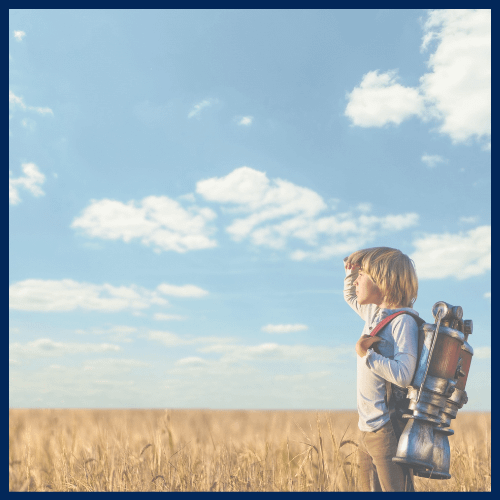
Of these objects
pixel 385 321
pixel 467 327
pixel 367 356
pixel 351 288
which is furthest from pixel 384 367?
pixel 351 288

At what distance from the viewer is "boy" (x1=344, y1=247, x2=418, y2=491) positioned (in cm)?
313

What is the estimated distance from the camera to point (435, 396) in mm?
3062

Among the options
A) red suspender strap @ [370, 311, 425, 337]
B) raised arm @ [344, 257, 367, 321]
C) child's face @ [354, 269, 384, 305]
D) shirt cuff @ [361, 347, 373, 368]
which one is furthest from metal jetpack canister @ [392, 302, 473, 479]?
raised arm @ [344, 257, 367, 321]

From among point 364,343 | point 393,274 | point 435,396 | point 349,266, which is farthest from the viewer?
point 349,266

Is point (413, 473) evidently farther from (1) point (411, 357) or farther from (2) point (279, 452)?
(2) point (279, 452)

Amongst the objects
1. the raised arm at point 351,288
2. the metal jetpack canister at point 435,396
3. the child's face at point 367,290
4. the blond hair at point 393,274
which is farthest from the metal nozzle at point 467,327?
the raised arm at point 351,288

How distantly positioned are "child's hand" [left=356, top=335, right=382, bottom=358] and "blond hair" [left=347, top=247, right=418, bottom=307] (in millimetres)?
394

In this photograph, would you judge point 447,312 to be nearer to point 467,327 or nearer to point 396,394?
point 467,327

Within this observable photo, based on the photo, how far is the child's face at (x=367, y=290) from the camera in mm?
3492

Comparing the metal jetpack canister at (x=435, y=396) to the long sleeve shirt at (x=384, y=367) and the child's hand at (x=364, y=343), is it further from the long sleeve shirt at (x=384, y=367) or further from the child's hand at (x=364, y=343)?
the child's hand at (x=364, y=343)

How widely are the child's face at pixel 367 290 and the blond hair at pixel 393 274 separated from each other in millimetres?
28

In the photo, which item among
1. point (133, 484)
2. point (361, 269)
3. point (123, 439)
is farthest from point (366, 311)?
point (123, 439)

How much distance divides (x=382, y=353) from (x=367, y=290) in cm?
46

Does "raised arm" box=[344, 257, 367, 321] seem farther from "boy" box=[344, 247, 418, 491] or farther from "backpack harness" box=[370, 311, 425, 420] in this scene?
"backpack harness" box=[370, 311, 425, 420]
